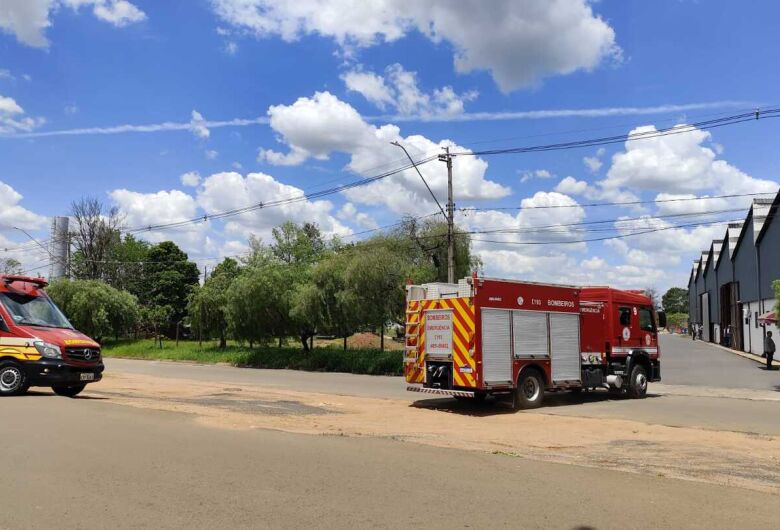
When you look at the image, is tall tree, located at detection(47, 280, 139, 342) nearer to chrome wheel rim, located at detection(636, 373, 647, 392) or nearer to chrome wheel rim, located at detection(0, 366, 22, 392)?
chrome wheel rim, located at detection(0, 366, 22, 392)

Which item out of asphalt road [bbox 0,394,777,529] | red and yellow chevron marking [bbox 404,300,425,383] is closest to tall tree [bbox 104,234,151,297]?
red and yellow chevron marking [bbox 404,300,425,383]

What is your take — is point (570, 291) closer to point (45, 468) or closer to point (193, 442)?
point (193, 442)

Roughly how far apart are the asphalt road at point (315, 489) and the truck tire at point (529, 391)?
6.71 meters

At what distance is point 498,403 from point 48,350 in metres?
10.6

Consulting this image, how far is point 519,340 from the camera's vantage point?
15195mm

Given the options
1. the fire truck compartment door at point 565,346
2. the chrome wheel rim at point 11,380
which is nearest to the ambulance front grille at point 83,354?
the chrome wheel rim at point 11,380

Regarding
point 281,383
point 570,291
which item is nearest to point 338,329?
point 281,383

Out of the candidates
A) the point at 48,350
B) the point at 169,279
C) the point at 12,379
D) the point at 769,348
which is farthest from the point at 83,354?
the point at 169,279

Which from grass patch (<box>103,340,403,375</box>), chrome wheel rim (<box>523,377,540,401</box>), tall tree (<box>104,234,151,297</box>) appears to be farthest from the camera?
tall tree (<box>104,234,151,297</box>)

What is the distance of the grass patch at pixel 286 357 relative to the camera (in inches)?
1176

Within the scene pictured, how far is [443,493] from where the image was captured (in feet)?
20.6

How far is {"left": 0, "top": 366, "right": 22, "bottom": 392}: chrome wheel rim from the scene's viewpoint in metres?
13.6

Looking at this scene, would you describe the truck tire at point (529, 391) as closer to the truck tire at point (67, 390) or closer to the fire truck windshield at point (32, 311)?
the truck tire at point (67, 390)

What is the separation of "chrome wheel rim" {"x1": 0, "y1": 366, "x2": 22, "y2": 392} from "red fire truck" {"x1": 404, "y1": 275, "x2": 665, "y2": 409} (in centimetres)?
872
